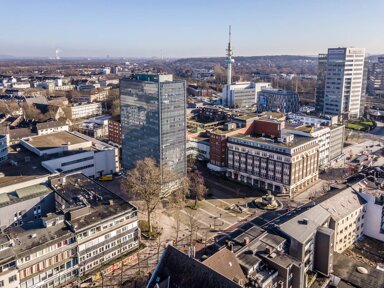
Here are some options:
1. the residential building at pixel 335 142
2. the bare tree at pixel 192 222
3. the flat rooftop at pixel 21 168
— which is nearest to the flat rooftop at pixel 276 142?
the residential building at pixel 335 142

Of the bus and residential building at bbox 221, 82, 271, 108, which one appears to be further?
residential building at bbox 221, 82, 271, 108

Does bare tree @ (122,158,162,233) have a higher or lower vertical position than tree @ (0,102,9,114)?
lower

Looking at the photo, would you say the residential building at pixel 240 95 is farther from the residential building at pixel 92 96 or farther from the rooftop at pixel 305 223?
the rooftop at pixel 305 223

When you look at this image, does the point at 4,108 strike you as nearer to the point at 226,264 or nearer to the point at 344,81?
the point at 344,81

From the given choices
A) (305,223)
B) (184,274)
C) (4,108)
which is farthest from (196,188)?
(4,108)

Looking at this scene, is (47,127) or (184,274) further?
(47,127)

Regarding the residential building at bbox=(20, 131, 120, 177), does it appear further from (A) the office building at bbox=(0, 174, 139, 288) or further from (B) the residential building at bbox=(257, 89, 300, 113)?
(B) the residential building at bbox=(257, 89, 300, 113)

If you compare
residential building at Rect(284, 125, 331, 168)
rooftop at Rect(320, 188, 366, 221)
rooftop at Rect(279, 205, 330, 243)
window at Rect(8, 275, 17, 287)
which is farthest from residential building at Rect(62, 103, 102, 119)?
rooftop at Rect(279, 205, 330, 243)

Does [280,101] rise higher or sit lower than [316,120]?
higher
